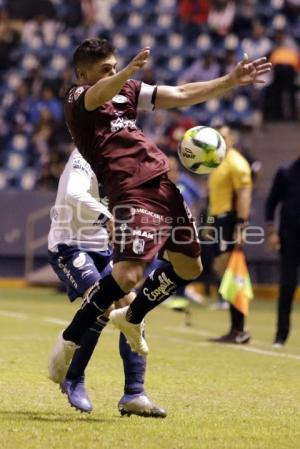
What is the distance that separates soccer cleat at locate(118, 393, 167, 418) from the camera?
7.70 m

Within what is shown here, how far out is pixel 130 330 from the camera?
7582mm

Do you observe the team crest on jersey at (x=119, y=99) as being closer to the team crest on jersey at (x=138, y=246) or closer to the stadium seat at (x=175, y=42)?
the team crest on jersey at (x=138, y=246)

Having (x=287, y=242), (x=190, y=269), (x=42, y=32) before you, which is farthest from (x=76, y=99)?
(x=42, y=32)

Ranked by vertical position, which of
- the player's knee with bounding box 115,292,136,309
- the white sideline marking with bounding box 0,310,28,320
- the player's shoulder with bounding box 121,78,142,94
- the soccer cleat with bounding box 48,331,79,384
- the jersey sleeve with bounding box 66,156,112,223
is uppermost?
the player's shoulder with bounding box 121,78,142,94

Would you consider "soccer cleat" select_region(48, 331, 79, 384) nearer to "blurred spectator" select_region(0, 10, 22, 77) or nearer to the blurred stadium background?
the blurred stadium background

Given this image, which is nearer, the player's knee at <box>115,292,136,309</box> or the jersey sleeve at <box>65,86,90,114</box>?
the jersey sleeve at <box>65,86,90,114</box>

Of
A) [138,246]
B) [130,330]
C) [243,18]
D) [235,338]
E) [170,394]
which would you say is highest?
[243,18]

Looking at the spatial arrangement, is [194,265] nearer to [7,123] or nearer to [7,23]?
[7,123]

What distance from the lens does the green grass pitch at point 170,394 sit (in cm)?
690

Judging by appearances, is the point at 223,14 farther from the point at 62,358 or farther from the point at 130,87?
the point at 62,358

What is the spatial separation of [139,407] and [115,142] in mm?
1638

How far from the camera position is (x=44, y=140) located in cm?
2500

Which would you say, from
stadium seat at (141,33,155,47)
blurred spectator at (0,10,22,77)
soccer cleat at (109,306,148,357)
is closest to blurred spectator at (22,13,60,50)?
blurred spectator at (0,10,22,77)

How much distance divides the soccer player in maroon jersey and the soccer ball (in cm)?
85
